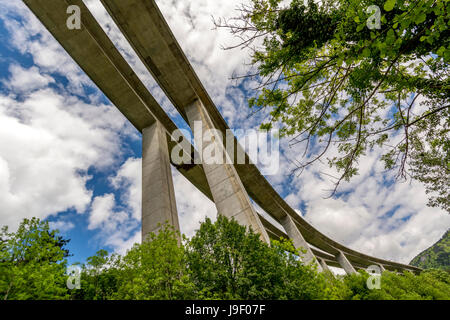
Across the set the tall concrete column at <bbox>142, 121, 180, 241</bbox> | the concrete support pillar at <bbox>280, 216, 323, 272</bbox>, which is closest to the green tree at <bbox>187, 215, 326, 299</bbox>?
the tall concrete column at <bbox>142, 121, 180, 241</bbox>

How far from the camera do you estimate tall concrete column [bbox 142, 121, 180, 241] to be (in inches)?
425

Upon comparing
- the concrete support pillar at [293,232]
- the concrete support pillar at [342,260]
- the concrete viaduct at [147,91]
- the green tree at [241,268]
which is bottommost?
the concrete support pillar at [342,260]

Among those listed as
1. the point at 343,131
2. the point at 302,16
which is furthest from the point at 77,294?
the point at 302,16

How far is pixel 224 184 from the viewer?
1105cm

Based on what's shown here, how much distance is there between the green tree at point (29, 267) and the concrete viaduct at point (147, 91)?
17.5 ft

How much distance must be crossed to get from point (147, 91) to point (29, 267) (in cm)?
1188

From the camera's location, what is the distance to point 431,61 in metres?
6.06

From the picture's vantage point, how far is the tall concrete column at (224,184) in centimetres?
961

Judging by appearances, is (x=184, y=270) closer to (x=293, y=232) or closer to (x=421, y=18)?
(x=421, y=18)

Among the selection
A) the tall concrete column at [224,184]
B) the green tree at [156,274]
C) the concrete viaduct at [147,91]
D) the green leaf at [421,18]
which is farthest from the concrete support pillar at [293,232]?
the green leaf at [421,18]

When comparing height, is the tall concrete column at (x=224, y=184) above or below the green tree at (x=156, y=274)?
above

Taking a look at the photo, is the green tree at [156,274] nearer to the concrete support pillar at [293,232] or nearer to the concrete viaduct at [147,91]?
the concrete viaduct at [147,91]

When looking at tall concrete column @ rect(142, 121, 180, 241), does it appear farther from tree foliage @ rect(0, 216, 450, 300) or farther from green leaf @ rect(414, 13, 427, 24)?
green leaf @ rect(414, 13, 427, 24)
